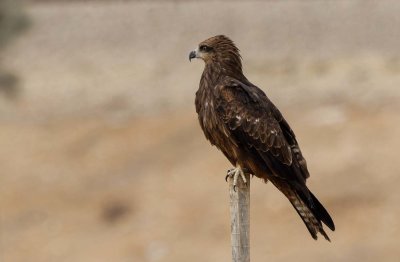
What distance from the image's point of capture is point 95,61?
4591cm

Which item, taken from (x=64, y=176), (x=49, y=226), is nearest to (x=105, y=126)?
(x=64, y=176)

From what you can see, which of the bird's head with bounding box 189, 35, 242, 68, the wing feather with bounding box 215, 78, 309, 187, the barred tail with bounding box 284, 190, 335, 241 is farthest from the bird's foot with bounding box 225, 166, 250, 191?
the bird's head with bounding box 189, 35, 242, 68

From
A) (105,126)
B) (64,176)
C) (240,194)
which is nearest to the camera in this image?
(240,194)

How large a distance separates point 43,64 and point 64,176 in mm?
13488

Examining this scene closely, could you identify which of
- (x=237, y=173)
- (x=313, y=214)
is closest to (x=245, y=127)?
(x=237, y=173)

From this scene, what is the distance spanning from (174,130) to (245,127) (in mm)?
23384

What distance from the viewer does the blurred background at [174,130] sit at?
27.1 metres

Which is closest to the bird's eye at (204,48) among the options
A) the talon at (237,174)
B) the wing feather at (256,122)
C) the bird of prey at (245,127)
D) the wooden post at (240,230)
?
the bird of prey at (245,127)

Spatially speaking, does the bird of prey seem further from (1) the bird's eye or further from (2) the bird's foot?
(1) the bird's eye

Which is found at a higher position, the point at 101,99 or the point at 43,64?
the point at 43,64

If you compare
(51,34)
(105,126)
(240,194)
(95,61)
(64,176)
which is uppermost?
(51,34)

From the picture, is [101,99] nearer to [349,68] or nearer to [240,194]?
[349,68]

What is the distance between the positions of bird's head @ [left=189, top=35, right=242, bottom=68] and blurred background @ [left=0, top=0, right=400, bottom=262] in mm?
12437

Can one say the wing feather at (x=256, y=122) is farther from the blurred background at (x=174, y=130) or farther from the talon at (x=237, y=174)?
the blurred background at (x=174, y=130)
